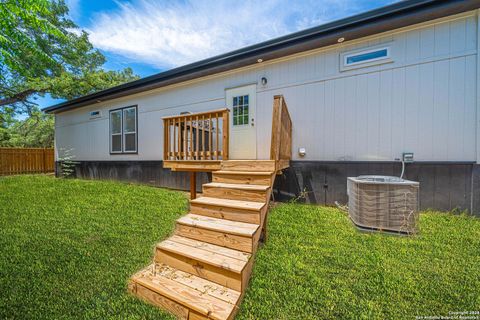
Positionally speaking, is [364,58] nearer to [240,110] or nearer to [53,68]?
[240,110]

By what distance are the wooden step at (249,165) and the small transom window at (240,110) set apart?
6.55ft

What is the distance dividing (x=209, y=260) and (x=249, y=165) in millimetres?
1672

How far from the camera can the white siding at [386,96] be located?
340cm

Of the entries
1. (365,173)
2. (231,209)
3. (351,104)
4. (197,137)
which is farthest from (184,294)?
(351,104)

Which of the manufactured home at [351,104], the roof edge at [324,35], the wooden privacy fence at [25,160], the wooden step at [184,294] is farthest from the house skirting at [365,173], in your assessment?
the wooden privacy fence at [25,160]

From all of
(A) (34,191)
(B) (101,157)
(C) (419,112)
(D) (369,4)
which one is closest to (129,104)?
(B) (101,157)

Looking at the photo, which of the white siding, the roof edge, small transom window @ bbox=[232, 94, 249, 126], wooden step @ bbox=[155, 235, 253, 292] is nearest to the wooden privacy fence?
the roof edge

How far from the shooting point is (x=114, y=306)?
5.51 feet

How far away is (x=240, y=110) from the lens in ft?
17.2

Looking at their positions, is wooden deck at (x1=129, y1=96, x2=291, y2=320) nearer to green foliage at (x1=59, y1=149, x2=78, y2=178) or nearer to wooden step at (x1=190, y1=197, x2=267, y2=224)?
wooden step at (x1=190, y1=197, x2=267, y2=224)

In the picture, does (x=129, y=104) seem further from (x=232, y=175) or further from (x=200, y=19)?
(x=232, y=175)

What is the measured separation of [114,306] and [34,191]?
5.97 metres

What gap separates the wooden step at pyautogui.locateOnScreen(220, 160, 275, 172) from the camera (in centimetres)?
310

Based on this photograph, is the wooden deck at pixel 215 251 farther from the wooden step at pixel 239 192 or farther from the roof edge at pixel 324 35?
the roof edge at pixel 324 35
